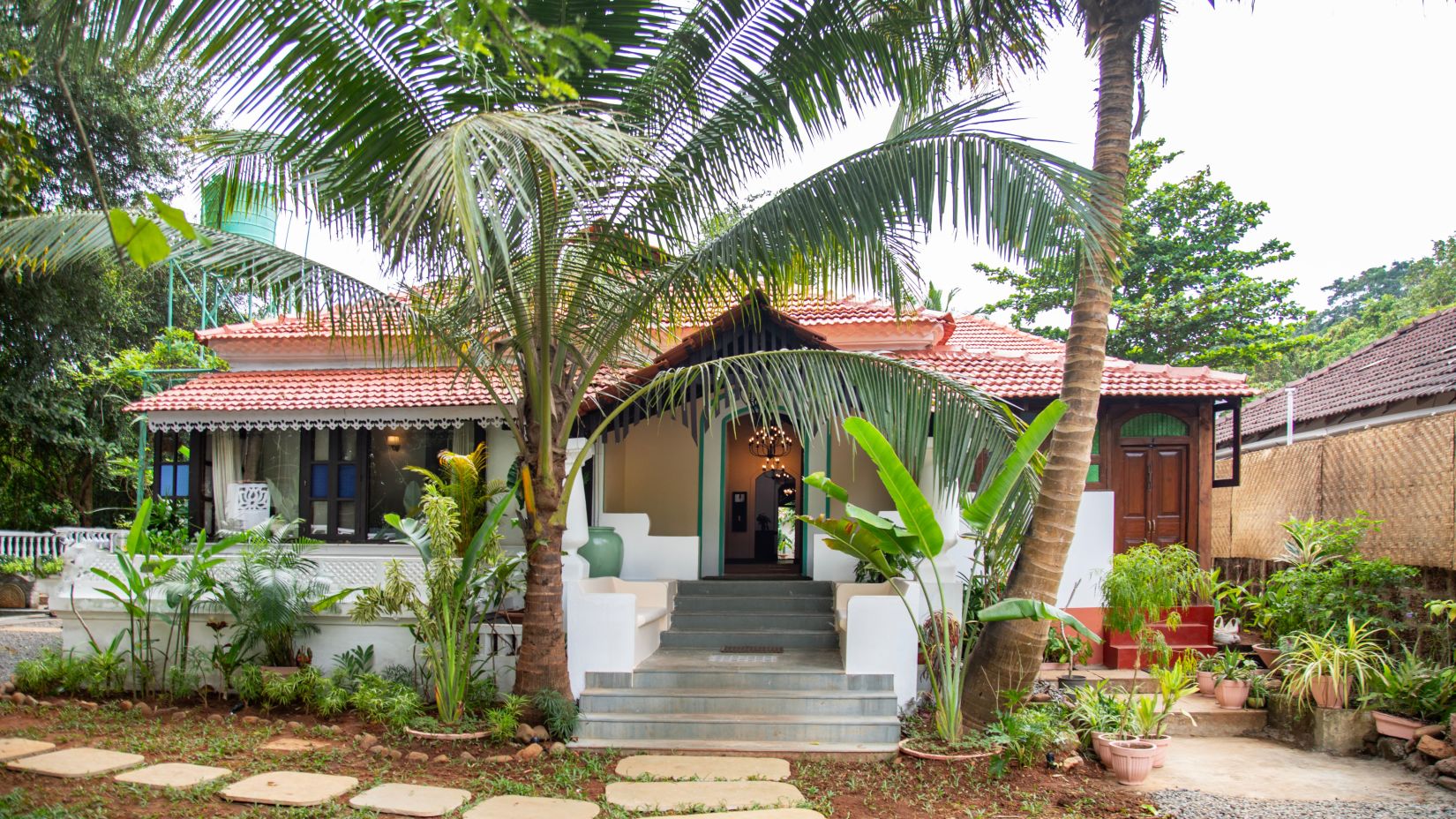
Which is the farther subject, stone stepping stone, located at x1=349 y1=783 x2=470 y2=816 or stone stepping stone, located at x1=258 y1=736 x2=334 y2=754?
stone stepping stone, located at x1=258 y1=736 x2=334 y2=754

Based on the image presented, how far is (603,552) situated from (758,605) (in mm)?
1778

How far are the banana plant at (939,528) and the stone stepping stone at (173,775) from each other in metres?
4.78

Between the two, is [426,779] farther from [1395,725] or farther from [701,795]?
[1395,725]

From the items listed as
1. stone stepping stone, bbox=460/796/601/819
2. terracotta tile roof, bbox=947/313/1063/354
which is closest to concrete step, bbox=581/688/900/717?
stone stepping stone, bbox=460/796/601/819

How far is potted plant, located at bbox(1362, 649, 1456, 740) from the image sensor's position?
25.8 ft

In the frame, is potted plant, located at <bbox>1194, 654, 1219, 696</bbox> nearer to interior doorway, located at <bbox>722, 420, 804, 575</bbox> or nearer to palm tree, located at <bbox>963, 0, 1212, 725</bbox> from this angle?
palm tree, located at <bbox>963, 0, 1212, 725</bbox>

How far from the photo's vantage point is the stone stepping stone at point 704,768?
6969 millimetres

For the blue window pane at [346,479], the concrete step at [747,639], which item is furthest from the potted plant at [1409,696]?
the blue window pane at [346,479]

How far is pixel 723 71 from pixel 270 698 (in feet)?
22.8

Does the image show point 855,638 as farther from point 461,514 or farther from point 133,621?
point 133,621

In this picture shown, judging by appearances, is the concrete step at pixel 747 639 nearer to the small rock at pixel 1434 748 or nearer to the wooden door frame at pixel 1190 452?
the wooden door frame at pixel 1190 452

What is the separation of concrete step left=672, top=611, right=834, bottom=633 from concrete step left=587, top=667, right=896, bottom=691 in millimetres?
1392

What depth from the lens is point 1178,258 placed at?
21.1 metres

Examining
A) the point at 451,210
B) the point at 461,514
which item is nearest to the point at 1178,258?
the point at 461,514
